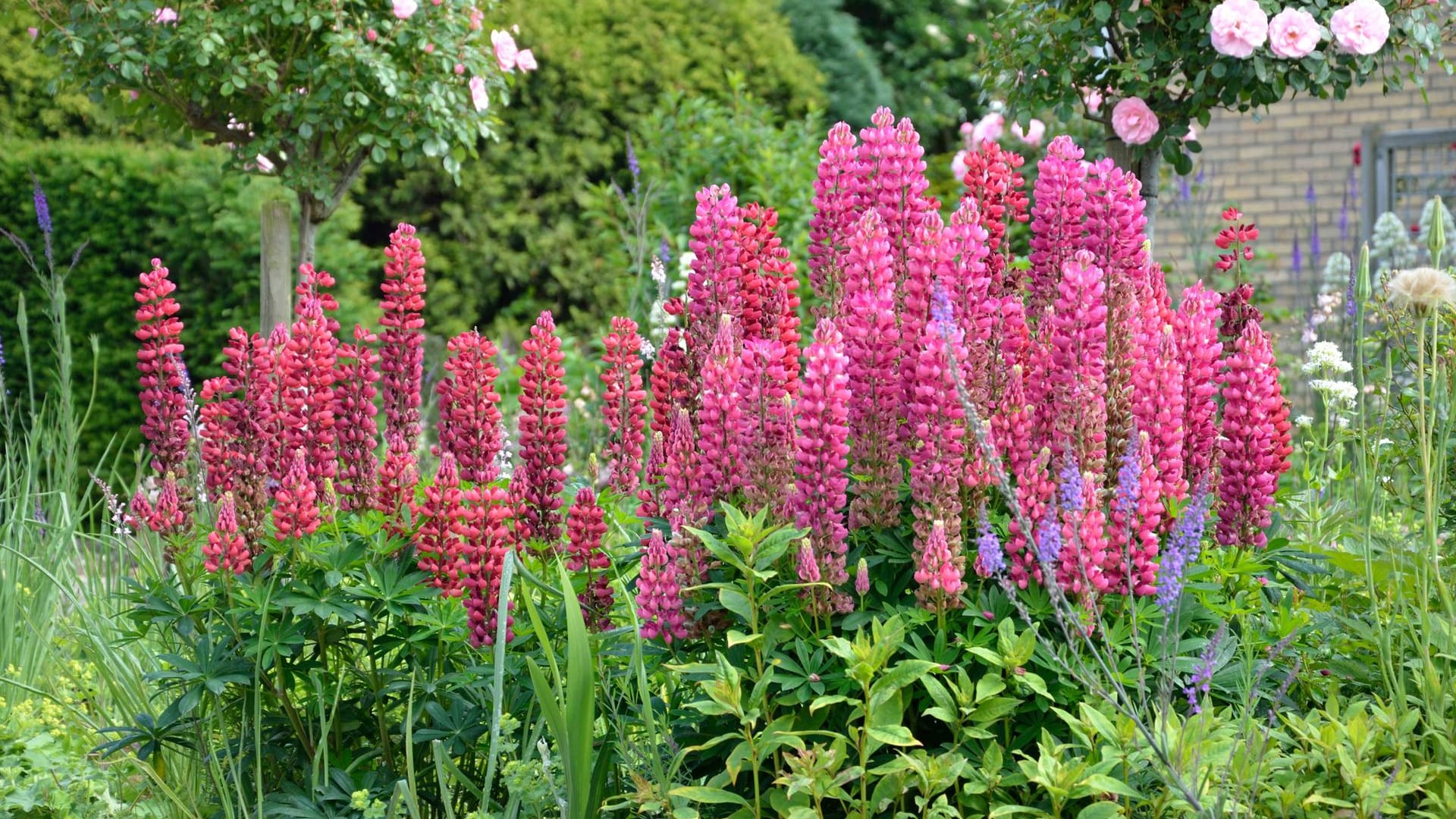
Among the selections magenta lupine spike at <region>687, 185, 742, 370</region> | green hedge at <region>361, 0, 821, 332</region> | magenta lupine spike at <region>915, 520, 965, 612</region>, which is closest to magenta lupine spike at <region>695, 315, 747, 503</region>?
magenta lupine spike at <region>687, 185, 742, 370</region>

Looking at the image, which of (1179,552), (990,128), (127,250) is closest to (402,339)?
(1179,552)

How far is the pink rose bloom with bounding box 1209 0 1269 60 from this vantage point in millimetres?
3799

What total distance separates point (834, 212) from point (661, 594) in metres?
0.84

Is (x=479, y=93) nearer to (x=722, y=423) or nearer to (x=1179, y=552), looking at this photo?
(x=722, y=423)

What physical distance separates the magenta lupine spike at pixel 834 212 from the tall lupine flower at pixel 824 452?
1.18 ft

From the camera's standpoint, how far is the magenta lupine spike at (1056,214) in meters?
2.56

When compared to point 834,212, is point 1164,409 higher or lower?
lower

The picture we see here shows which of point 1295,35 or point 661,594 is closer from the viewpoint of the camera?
point 661,594

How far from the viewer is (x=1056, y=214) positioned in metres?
2.58

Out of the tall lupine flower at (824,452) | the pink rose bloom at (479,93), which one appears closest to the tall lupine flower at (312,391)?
the tall lupine flower at (824,452)

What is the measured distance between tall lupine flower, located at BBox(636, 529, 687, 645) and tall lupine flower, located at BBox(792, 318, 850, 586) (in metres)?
0.25

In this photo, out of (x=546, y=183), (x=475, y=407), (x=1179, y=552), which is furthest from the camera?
(x=546, y=183)

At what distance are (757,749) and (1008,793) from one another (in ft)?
1.41

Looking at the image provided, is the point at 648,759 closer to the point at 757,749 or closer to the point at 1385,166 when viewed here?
the point at 757,749
